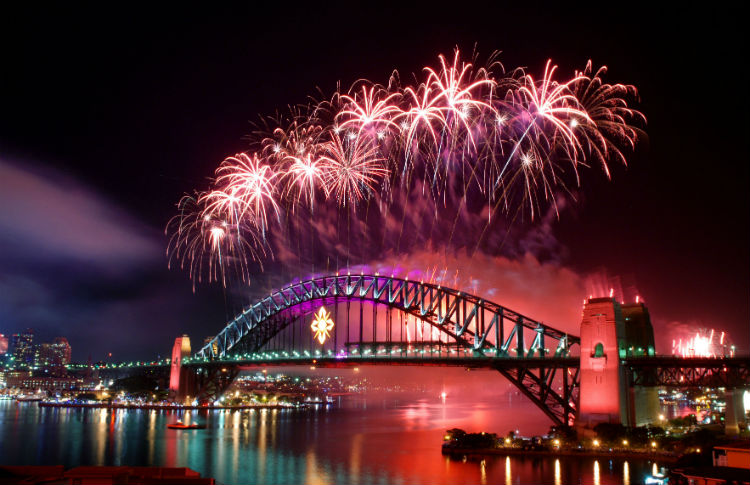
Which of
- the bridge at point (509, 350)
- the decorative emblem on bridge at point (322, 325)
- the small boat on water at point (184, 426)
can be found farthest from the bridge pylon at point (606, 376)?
the small boat on water at point (184, 426)

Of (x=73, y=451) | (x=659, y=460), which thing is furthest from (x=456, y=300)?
(x=73, y=451)

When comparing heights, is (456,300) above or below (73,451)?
above

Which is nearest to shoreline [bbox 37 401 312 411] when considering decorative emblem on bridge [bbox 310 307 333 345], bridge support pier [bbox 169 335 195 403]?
bridge support pier [bbox 169 335 195 403]

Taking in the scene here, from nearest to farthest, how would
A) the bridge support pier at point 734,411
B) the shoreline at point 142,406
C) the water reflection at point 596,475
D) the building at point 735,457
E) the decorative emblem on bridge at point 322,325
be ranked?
1. the building at point 735,457
2. the water reflection at point 596,475
3. the bridge support pier at point 734,411
4. the decorative emblem on bridge at point 322,325
5. the shoreline at point 142,406

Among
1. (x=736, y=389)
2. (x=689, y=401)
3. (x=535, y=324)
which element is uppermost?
(x=535, y=324)

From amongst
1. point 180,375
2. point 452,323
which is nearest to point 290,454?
point 452,323

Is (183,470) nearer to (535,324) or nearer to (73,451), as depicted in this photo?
(73,451)

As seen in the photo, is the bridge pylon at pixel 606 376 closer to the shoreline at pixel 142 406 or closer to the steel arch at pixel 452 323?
the steel arch at pixel 452 323
